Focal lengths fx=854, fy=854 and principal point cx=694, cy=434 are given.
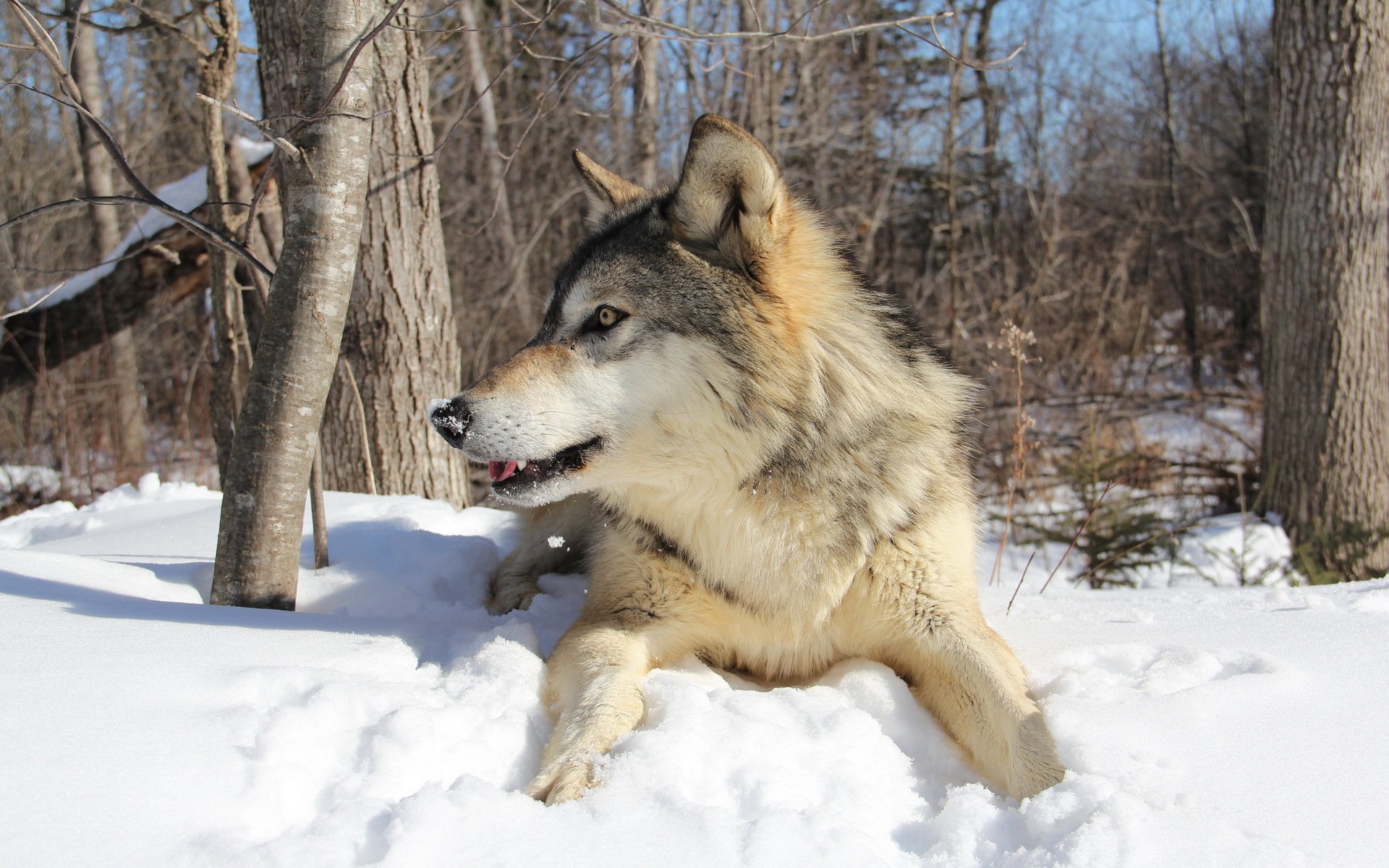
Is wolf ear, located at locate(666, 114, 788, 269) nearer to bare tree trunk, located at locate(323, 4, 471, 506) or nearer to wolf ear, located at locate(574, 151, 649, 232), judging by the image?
wolf ear, located at locate(574, 151, 649, 232)

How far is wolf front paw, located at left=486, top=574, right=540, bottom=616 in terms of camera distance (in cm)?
318

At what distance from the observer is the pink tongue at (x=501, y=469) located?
2.38 meters

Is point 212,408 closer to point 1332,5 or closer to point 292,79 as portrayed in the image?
point 292,79

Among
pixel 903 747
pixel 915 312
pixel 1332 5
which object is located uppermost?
pixel 1332 5

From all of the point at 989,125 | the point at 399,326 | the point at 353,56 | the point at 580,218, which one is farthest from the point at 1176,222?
the point at 353,56

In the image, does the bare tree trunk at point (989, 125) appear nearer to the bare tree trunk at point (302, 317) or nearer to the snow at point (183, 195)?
the snow at point (183, 195)

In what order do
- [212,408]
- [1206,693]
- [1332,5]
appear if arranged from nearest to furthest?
[1206,693]
[212,408]
[1332,5]

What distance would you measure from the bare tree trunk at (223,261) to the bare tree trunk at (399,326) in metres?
0.54

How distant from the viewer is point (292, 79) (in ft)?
13.5

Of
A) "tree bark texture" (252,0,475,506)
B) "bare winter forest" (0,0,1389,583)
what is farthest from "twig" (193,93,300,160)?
"tree bark texture" (252,0,475,506)

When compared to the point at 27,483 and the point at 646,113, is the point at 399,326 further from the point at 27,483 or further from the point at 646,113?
the point at 646,113

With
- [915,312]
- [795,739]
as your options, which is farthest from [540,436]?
[915,312]

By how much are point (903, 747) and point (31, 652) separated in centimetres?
202

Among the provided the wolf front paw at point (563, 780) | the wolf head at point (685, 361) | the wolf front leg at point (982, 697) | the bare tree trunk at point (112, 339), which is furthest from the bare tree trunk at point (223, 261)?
the bare tree trunk at point (112, 339)
